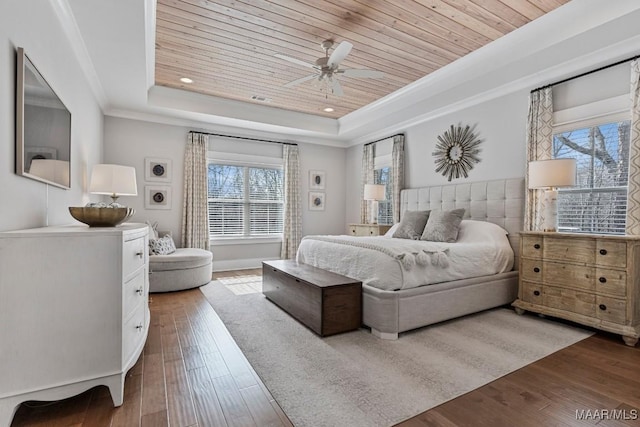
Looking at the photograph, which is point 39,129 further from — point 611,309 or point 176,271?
point 611,309

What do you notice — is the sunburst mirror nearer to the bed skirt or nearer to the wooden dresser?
the wooden dresser

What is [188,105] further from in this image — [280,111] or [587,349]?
[587,349]

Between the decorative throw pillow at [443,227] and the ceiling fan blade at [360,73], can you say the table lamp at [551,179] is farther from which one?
the ceiling fan blade at [360,73]

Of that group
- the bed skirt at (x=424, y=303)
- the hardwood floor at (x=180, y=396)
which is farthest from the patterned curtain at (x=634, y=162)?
the hardwood floor at (x=180, y=396)

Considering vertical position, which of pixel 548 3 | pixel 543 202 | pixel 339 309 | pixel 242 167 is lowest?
pixel 339 309

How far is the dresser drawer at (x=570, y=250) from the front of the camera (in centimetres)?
279

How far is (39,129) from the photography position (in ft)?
6.39

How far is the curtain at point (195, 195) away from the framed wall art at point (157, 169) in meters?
0.28

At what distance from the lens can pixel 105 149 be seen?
489 centimetres

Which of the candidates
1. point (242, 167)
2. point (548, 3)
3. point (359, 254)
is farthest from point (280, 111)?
point (548, 3)

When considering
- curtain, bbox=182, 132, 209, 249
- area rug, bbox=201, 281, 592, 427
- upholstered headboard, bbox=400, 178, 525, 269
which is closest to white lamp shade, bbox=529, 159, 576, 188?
upholstered headboard, bbox=400, 178, 525, 269

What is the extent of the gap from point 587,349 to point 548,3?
9.36 feet

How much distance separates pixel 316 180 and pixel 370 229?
1801mm

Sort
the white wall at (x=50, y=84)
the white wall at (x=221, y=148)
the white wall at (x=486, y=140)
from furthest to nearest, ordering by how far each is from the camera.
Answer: the white wall at (x=221, y=148)
the white wall at (x=486, y=140)
the white wall at (x=50, y=84)
